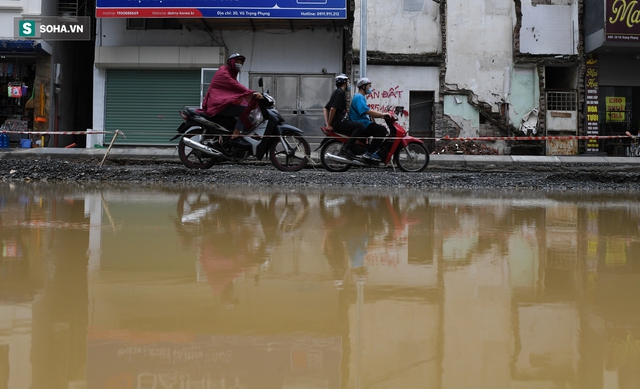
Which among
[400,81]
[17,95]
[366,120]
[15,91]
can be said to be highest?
[400,81]

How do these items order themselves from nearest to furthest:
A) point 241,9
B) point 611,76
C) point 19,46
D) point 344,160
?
point 344,160 < point 241,9 < point 19,46 < point 611,76

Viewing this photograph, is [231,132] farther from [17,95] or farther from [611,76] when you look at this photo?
[611,76]

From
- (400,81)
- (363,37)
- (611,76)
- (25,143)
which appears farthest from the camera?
(611,76)

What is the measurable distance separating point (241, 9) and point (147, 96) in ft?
14.2

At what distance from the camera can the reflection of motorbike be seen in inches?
126

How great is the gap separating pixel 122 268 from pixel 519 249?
228cm

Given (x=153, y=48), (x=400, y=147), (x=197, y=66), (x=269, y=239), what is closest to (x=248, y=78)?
(x=197, y=66)

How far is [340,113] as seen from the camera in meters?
9.77

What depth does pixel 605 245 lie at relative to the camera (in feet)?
13.0

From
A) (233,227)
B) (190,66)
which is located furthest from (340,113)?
(190,66)

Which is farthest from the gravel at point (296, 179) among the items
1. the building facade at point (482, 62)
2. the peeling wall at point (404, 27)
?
the peeling wall at point (404, 27)

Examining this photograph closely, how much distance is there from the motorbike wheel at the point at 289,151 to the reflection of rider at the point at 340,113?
2.41 feet

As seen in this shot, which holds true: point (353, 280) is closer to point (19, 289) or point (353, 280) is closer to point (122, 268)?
point (122, 268)

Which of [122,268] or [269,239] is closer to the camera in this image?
[122,268]
